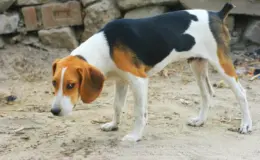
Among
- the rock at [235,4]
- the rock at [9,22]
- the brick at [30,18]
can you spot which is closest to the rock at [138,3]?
the rock at [235,4]

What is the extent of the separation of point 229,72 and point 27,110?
232 cm

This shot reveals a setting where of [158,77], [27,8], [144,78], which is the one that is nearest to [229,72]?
[144,78]

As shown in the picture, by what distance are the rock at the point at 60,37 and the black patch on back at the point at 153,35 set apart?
2894 millimetres

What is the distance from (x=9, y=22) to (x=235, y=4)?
345 cm

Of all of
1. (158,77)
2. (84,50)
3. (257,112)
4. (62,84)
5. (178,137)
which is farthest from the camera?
(158,77)

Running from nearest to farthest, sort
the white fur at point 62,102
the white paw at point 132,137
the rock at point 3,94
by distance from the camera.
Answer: the white fur at point 62,102
the white paw at point 132,137
the rock at point 3,94

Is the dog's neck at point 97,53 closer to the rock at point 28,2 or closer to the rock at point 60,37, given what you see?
the rock at point 60,37

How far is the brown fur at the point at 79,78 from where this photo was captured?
3309 millimetres

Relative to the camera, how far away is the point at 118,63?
3.62 metres

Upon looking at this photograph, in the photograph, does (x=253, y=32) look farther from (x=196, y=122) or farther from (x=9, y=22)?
(x=9, y=22)

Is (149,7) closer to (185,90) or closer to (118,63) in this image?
(185,90)

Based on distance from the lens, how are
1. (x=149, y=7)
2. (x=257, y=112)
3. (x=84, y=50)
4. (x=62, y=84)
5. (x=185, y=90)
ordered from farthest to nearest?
(x=149, y=7) < (x=185, y=90) < (x=257, y=112) < (x=84, y=50) < (x=62, y=84)

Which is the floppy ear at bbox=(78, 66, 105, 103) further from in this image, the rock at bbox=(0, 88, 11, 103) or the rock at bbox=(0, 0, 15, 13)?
the rock at bbox=(0, 0, 15, 13)

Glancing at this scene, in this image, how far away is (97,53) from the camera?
3594mm
